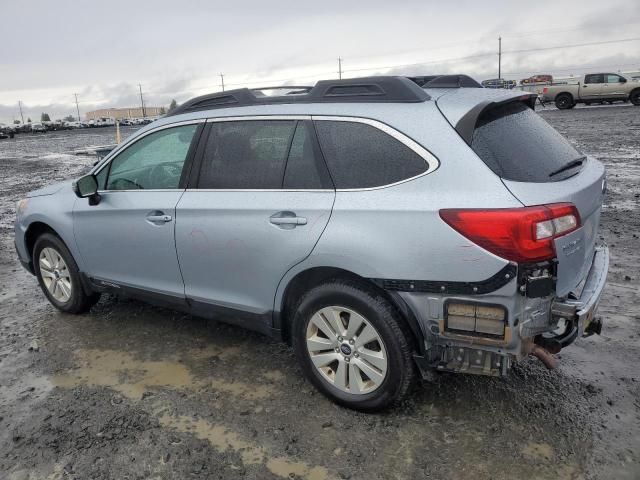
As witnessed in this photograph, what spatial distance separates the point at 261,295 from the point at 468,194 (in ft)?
4.77

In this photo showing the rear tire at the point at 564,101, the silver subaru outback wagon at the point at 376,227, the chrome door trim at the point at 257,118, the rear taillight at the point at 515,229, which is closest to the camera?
the rear taillight at the point at 515,229

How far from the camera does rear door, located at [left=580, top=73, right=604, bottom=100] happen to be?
30358mm

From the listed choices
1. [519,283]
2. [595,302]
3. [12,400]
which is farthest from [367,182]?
[12,400]

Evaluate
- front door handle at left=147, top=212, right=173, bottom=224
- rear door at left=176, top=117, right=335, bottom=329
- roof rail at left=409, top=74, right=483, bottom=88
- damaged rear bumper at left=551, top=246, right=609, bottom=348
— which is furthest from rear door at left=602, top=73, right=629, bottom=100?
front door handle at left=147, top=212, right=173, bottom=224

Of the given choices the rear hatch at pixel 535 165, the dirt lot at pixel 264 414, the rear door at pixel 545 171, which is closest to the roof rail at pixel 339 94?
the rear hatch at pixel 535 165

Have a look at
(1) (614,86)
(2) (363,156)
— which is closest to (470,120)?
(2) (363,156)

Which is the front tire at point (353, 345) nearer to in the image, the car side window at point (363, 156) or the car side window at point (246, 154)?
the car side window at point (363, 156)

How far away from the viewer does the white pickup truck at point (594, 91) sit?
2983 cm

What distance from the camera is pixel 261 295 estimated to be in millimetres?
3459

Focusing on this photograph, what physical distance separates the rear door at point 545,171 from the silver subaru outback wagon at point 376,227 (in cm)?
1

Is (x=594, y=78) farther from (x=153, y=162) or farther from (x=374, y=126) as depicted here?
(x=374, y=126)

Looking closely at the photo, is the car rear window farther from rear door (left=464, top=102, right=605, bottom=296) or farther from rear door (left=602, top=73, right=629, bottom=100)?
rear door (left=602, top=73, right=629, bottom=100)

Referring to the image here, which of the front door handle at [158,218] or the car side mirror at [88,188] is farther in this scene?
the car side mirror at [88,188]

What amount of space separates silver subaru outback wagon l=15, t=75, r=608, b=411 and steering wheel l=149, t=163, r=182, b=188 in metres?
0.01
